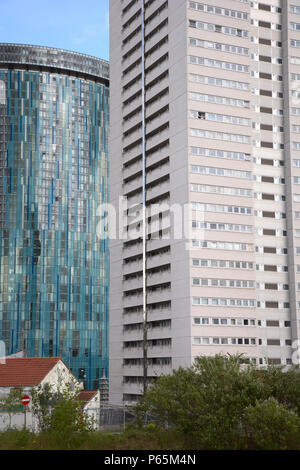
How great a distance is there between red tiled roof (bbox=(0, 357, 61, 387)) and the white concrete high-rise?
19273mm

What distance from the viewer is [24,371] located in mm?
66438

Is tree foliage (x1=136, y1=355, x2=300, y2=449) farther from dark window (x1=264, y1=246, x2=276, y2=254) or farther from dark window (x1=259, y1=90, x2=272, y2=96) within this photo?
dark window (x1=259, y1=90, x2=272, y2=96)

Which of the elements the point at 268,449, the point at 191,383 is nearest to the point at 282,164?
the point at 191,383

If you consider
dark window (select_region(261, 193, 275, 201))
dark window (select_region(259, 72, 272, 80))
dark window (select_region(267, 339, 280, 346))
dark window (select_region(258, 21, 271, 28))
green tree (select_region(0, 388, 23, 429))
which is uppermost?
dark window (select_region(258, 21, 271, 28))

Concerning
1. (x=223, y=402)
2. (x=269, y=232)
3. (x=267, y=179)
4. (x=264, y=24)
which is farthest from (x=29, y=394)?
(x=264, y=24)

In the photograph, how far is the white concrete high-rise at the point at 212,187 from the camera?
3231 inches

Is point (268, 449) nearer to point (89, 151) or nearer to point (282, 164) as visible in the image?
point (282, 164)

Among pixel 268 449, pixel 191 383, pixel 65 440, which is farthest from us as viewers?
pixel 191 383

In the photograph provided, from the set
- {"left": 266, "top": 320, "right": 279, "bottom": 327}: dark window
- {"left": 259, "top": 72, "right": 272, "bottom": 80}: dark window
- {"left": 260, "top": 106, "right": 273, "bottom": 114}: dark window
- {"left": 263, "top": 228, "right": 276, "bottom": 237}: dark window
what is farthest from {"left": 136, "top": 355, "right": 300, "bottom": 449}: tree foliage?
{"left": 259, "top": 72, "right": 272, "bottom": 80}: dark window

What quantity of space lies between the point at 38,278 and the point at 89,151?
3797cm

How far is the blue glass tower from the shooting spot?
533 feet

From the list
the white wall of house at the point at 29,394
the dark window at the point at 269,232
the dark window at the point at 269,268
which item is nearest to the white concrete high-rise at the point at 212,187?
the dark window at the point at 269,232

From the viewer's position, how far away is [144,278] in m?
91.6

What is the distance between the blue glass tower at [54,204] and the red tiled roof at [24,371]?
9108 cm
